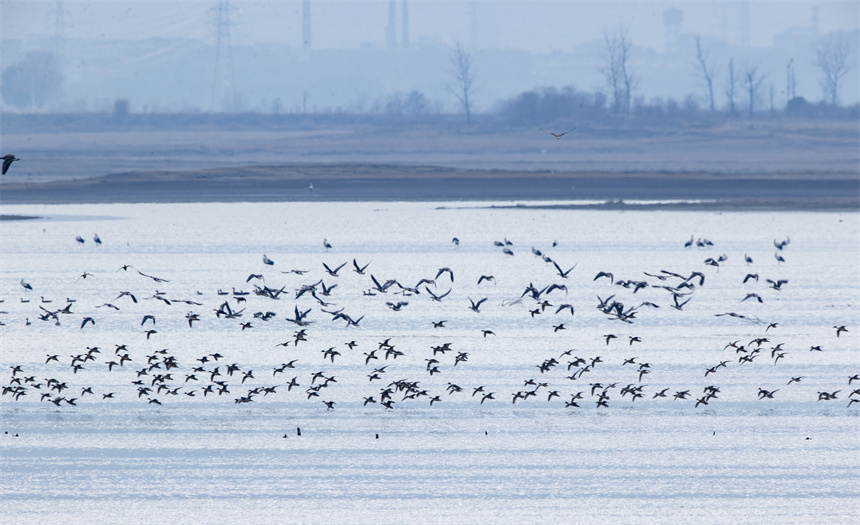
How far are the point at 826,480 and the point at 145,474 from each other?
747cm

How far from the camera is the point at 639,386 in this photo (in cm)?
1711

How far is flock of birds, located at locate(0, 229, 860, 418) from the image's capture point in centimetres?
1666

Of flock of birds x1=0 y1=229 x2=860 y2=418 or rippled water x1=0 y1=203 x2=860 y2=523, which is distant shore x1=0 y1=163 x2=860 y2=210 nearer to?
rippled water x1=0 y1=203 x2=860 y2=523

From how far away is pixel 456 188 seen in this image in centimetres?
5631

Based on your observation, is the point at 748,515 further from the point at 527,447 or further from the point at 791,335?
the point at 791,335

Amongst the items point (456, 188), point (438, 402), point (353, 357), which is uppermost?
point (456, 188)

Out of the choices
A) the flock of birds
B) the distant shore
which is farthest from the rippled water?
the distant shore

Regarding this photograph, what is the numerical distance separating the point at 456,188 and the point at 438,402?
132 feet

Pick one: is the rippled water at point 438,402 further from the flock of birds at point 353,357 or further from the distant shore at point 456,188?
the distant shore at point 456,188

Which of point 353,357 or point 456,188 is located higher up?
point 456,188

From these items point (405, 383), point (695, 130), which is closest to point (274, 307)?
point (405, 383)

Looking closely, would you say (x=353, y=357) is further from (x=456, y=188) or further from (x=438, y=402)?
(x=456, y=188)

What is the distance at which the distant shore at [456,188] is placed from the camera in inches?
1969

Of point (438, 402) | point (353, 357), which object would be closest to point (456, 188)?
point (353, 357)
